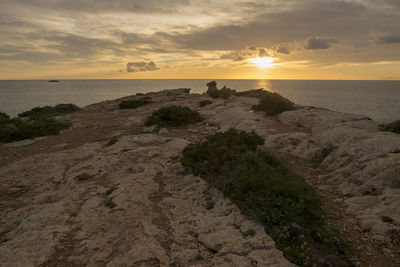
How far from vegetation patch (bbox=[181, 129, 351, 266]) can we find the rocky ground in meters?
0.31

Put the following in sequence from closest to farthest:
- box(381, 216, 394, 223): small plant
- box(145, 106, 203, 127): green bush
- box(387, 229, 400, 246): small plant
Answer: box(387, 229, 400, 246): small plant < box(381, 216, 394, 223): small plant < box(145, 106, 203, 127): green bush

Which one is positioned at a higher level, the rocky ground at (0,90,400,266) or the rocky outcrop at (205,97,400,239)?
the rocky outcrop at (205,97,400,239)

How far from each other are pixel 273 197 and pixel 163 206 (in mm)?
3189

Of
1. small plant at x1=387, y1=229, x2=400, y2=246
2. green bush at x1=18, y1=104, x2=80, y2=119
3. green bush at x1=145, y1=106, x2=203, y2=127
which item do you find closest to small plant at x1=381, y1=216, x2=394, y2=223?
small plant at x1=387, y1=229, x2=400, y2=246

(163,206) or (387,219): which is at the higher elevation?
(387,219)

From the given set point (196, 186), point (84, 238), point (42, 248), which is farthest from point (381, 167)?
point (42, 248)

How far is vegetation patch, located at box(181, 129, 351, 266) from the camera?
15.8 feet

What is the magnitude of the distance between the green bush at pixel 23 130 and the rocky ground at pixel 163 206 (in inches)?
146

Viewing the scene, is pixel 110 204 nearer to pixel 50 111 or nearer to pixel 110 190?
pixel 110 190

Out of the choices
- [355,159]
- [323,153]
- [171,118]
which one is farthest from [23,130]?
[355,159]

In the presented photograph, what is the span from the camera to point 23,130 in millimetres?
16688

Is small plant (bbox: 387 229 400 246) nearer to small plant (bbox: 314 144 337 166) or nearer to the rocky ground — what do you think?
the rocky ground

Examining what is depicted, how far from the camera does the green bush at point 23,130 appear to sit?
632 inches

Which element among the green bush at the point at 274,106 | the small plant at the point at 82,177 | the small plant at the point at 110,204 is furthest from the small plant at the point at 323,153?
the small plant at the point at 82,177
